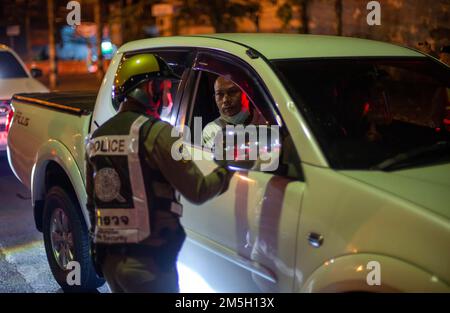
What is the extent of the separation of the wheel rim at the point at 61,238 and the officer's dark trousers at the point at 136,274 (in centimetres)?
143

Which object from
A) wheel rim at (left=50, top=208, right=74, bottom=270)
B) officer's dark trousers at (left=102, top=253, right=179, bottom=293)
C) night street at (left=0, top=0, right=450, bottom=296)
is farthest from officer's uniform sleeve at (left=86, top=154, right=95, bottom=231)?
wheel rim at (left=50, top=208, right=74, bottom=270)

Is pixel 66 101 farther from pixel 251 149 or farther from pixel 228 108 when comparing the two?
pixel 251 149

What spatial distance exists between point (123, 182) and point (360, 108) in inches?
53.8

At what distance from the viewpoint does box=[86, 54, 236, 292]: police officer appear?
2.44 m

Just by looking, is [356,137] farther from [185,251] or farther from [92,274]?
[92,274]

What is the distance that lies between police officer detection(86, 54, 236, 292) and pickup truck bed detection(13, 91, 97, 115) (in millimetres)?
1485

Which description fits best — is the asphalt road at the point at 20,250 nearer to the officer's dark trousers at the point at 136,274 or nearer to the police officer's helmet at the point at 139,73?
the officer's dark trousers at the point at 136,274

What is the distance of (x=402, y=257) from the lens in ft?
6.75

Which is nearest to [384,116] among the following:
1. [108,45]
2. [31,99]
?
[31,99]

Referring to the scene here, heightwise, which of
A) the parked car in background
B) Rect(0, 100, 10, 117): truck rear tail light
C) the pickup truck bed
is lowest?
Rect(0, 100, 10, 117): truck rear tail light

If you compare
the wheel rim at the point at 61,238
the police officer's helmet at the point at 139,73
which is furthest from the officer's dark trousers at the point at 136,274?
the wheel rim at the point at 61,238

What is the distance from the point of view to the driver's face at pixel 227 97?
Answer: 3.57 meters

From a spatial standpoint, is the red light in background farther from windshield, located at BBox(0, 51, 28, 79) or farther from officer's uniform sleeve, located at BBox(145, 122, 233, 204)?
windshield, located at BBox(0, 51, 28, 79)

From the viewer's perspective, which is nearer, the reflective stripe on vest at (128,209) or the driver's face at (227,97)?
the reflective stripe on vest at (128,209)
